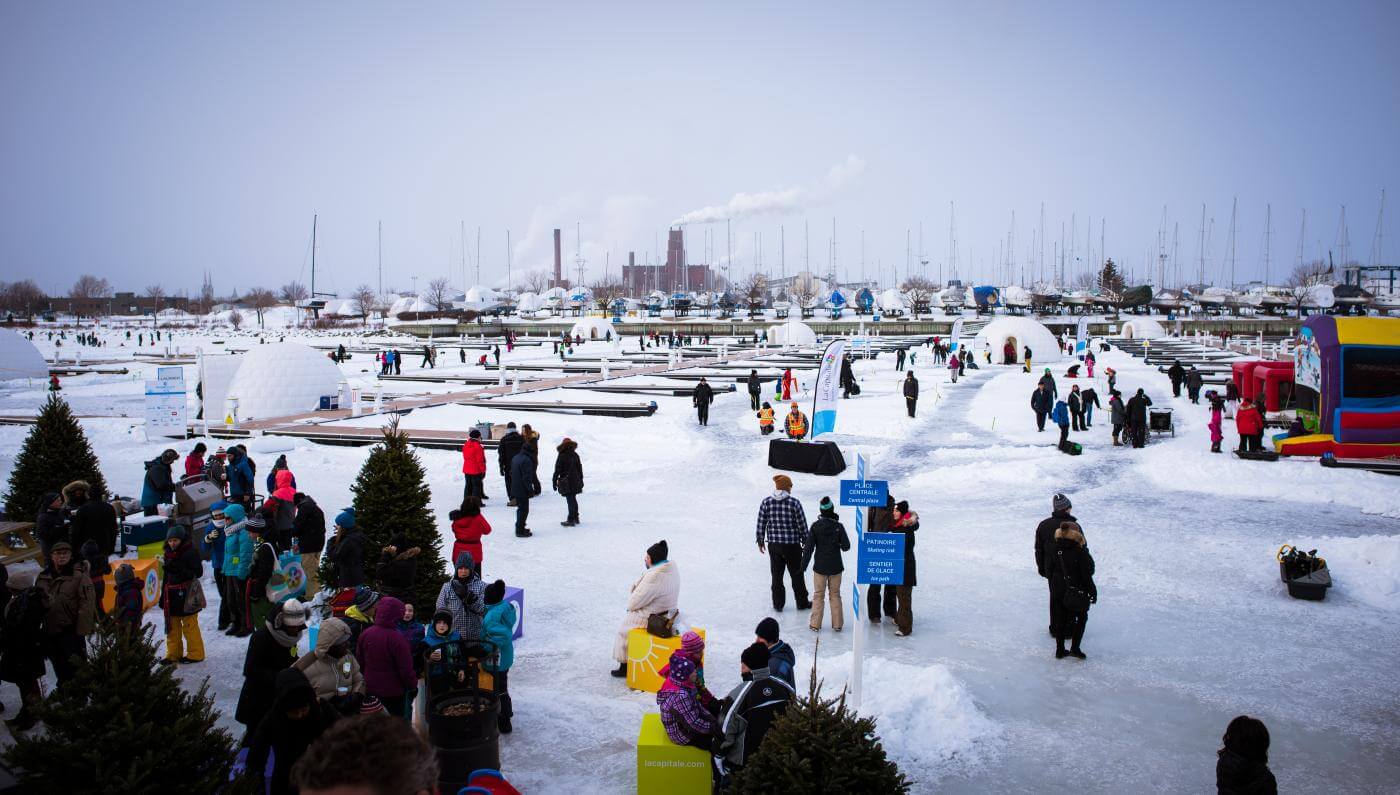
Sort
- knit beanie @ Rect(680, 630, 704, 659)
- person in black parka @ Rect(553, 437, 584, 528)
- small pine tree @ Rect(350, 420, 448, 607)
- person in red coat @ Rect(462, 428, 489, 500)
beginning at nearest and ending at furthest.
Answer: knit beanie @ Rect(680, 630, 704, 659), small pine tree @ Rect(350, 420, 448, 607), person in black parka @ Rect(553, 437, 584, 528), person in red coat @ Rect(462, 428, 489, 500)

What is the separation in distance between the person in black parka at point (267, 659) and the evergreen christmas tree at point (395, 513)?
2.76 metres

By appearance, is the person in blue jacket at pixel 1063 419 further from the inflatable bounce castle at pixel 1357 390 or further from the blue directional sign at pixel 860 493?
the blue directional sign at pixel 860 493

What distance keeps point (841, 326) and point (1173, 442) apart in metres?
63.0

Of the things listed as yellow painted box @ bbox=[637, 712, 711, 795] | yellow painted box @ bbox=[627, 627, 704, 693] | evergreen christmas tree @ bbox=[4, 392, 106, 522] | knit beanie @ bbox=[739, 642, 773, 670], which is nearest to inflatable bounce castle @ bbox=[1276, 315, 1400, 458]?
yellow painted box @ bbox=[627, 627, 704, 693]

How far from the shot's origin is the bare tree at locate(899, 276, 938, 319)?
107681mm

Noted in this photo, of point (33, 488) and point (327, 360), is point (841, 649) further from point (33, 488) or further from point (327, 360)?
point (327, 360)

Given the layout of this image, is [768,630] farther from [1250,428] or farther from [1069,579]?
[1250,428]

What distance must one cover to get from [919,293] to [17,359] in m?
97.8

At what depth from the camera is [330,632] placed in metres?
5.46

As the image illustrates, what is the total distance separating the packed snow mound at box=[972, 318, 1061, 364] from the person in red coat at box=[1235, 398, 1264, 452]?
27.7 meters

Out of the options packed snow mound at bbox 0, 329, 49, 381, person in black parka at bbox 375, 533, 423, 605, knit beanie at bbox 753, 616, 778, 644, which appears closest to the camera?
knit beanie at bbox 753, 616, 778, 644

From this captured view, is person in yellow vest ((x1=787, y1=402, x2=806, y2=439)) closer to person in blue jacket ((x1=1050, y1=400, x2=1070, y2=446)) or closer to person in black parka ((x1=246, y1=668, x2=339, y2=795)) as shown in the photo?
person in blue jacket ((x1=1050, y1=400, x2=1070, y2=446))

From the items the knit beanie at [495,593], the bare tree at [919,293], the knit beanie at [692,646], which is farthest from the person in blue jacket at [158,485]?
the bare tree at [919,293]

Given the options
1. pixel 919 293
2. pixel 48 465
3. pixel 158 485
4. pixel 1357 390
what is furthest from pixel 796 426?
pixel 919 293
